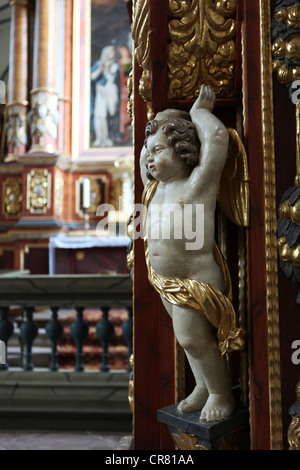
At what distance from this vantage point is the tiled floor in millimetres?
1801

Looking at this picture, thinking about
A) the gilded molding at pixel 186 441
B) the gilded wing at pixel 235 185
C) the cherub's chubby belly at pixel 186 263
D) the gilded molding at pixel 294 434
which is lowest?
the gilded molding at pixel 186 441

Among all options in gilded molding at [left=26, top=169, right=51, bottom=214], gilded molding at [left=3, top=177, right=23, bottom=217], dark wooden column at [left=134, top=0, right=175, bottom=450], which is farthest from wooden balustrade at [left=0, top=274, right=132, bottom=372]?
gilded molding at [left=3, top=177, right=23, bottom=217]

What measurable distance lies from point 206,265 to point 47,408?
1.38 meters

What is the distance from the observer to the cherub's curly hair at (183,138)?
1.12 m

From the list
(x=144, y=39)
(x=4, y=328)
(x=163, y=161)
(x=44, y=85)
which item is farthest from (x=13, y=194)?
(x=163, y=161)

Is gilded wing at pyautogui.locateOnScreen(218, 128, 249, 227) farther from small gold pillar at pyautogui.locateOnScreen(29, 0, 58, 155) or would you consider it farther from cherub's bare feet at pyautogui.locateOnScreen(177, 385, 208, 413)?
small gold pillar at pyautogui.locateOnScreen(29, 0, 58, 155)

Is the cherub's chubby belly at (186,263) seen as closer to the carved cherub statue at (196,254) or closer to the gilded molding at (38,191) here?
the carved cherub statue at (196,254)

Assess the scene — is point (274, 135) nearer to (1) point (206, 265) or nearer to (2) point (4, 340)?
(1) point (206, 265)

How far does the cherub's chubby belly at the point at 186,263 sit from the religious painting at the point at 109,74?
6.31 meters

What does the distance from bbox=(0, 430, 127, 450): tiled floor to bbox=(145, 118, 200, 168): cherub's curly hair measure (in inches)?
45.4

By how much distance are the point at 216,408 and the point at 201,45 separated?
3.02ft

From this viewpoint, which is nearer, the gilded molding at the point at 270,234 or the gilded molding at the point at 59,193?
the gilded molding at the point at 270,234

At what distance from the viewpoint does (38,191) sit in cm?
668

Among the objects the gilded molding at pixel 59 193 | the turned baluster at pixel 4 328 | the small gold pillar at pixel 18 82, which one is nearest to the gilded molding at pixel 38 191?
the gilded molding at pixel 59 193
